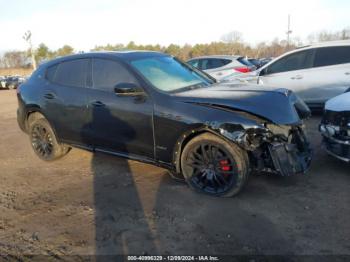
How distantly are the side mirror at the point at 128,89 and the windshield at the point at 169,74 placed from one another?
216 mm

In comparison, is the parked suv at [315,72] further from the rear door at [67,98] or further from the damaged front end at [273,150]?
the rear door at [67,98]

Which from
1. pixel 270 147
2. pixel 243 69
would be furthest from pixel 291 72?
pixel 270 147

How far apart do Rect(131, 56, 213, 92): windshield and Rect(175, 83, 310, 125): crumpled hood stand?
0.37m

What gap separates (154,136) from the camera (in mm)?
4680

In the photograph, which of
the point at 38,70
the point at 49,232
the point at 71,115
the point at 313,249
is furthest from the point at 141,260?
the point at 38,70

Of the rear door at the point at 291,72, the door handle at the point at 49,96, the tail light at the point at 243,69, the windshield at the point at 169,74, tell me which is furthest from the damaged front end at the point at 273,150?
the tail light at the point at 243,69

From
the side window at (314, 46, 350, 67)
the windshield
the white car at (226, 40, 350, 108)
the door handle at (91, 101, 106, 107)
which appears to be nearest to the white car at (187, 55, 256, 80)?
the white car at (226, 40, 350, 108)

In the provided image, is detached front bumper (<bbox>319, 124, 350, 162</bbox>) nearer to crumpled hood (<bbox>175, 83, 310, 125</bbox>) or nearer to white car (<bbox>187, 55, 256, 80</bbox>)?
crumpled hood (<bbox>175, 83, 310, 125</bbox>)

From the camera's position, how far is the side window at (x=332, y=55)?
830 cm

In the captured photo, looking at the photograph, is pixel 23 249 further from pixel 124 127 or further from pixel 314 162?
pixel 314 162

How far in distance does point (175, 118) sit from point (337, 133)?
219 centimetres

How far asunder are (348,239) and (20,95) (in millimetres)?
5503

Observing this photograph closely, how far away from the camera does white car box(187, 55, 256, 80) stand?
467 inches

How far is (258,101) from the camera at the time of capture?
4141mm
